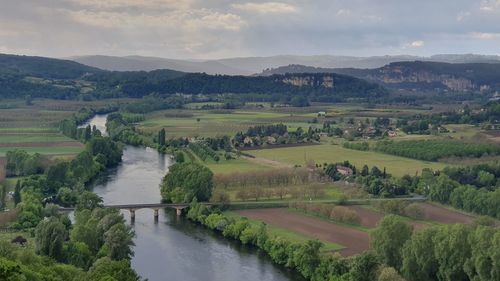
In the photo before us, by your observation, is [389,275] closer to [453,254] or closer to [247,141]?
[453,254]

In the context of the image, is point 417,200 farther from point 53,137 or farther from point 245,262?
point 53,137

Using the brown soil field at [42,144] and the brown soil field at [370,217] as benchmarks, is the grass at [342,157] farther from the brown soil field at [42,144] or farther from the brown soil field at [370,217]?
the brown soil field at [42,144]

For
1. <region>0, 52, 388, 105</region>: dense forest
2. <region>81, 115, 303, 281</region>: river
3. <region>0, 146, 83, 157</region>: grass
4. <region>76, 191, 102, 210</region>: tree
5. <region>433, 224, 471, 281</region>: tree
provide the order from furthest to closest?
<region>0, 52, 388, 105</region>: dense forest → <region>0, 146, 83, 157</region>: grass → <region>76, 191, 102, 210</region>: tree → <region>81, 115, 303, 281</region>: river → <region>433, 224, 471, 281</region>: tree

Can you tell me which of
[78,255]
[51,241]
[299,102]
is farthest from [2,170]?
[299,102]

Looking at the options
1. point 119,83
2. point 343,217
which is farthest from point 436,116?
point 119,83

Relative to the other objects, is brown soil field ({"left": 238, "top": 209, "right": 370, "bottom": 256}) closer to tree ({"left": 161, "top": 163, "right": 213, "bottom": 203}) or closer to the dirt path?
tree ({"left": 161, "top": 163, "right": 213, "bottom": 203})

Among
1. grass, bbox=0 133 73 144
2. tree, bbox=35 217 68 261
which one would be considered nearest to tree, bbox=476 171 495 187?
tree, bbox=35 217 68 261
